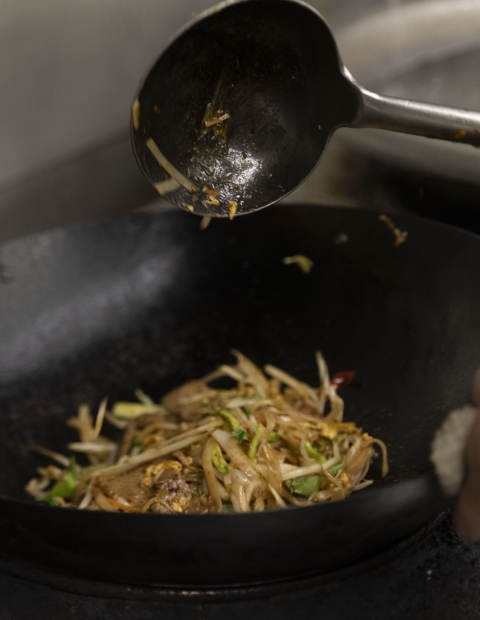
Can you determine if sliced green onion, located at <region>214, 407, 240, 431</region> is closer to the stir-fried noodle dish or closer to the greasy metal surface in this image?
the stir-fried noodle dish

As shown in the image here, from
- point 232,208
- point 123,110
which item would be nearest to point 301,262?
point 232,208

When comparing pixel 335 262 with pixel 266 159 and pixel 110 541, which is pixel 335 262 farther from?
pixel 110 541

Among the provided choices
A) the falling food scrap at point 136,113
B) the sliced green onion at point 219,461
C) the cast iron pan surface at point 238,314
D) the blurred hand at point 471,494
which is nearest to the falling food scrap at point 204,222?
the cast iron pan surface at point 238,314

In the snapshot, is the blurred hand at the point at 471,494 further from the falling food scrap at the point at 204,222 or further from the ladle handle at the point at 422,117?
the falling food scrap at the point at 204,222

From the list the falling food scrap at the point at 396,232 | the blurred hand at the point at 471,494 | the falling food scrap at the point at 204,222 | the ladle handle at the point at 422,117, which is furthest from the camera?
the falling food scrap at the point at 204,222

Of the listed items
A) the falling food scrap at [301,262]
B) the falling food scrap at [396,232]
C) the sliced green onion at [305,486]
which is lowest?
the sliced green onion at [305,486]

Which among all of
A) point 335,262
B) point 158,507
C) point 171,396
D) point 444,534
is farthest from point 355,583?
point 335,262

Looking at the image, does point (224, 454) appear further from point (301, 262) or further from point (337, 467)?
point (301, 262)
